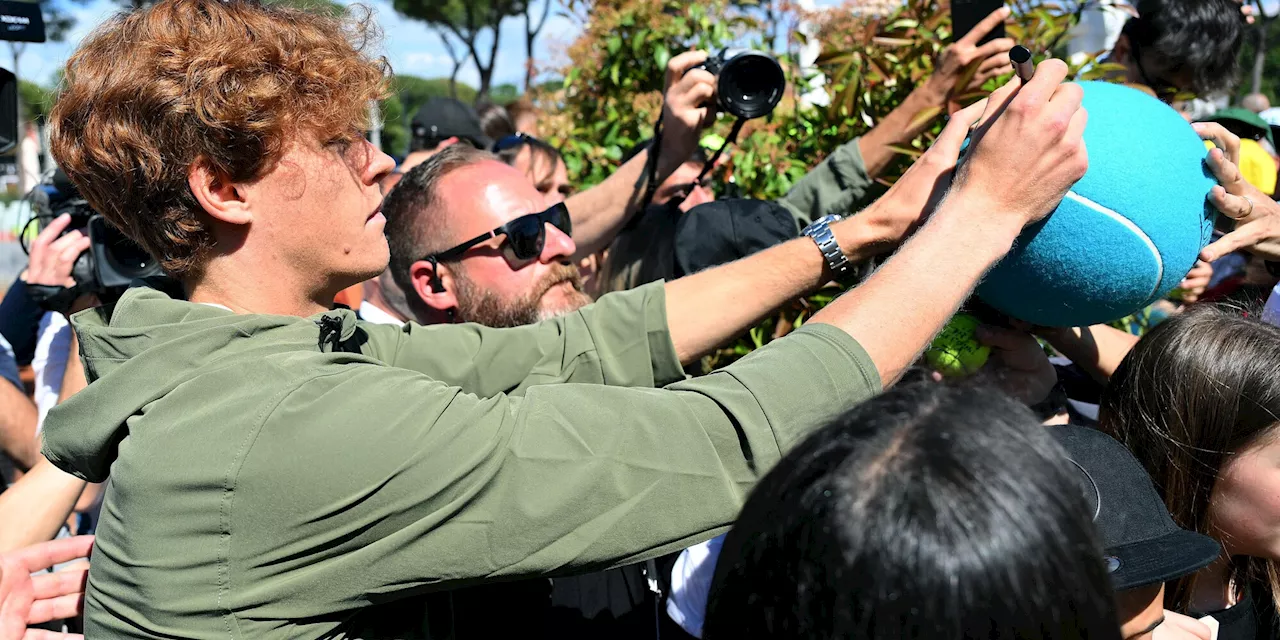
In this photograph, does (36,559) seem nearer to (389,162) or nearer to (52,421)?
(52,421)

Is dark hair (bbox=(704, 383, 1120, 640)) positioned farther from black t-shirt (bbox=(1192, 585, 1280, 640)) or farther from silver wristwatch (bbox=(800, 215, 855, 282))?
black t-shirt (bbox=(1192, 585, 1280, 640))

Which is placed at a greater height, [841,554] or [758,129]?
[841,554]

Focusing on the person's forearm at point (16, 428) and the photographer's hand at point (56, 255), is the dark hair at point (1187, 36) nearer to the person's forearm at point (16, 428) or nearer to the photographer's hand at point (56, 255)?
the photographer's hand at point (56, 255)

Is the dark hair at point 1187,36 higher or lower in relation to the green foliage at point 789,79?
higher

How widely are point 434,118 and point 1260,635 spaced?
5576mm

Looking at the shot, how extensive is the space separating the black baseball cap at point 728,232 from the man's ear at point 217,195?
1446 millimetres

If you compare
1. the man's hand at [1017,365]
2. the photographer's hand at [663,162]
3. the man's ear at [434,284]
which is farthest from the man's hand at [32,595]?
the man's hand at [1017,365]

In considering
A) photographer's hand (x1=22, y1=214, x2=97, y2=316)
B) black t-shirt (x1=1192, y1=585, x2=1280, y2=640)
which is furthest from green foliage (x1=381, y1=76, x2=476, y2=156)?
black t-shirt (x1=1192, y1=585, x2=1280, y2=640)

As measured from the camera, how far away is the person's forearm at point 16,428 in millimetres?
3146

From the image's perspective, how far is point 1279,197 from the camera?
12.8 feet

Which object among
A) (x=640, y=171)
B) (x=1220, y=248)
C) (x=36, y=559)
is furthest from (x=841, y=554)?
(x=640, y=171)

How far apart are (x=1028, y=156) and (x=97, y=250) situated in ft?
8.67

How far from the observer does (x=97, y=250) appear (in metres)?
2.88

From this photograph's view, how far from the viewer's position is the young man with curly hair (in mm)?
1293
